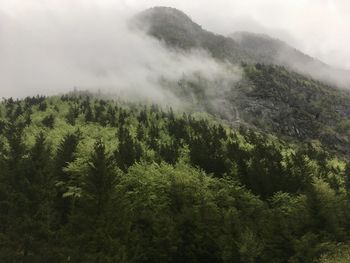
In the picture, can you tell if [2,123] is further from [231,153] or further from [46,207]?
[46,207]

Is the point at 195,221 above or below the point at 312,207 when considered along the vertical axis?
below

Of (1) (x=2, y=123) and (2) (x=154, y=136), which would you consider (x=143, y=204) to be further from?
(1) (x=2, y=123)

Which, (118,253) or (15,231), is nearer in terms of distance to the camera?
(118,253)

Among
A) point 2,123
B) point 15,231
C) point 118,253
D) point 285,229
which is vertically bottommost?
point 2,123

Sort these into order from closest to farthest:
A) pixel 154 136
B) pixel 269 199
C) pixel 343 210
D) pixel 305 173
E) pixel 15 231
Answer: pixel 15 231 → pixel 343 210 → pixel 269 199 → pixel 305 173 → pixel 154 136

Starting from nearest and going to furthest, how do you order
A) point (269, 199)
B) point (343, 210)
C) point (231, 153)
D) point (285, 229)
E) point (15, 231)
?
point (15, 231)
point (285, 229)
point (343, 210)
point (269, 199)
point (231, 153)

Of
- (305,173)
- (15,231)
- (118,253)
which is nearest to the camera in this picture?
(118,253)

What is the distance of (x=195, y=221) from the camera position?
52188mm

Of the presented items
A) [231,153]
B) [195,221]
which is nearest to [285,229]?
[195,221]

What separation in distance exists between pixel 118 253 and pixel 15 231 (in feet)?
42.4

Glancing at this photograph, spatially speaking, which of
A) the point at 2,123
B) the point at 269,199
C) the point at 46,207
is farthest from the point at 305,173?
the point at 2,123

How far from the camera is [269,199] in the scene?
256ft

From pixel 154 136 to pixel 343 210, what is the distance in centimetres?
9868

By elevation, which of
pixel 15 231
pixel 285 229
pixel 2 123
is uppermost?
pixel 285 229
